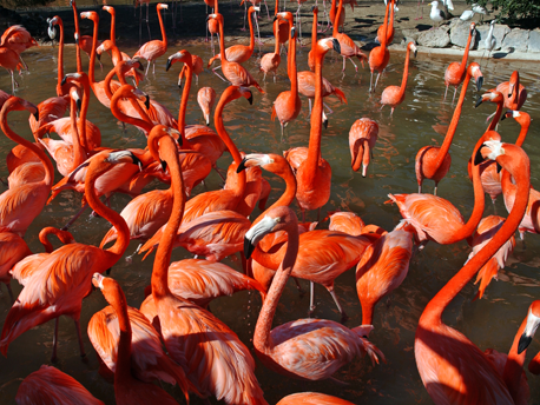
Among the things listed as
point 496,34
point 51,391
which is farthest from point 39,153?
point 496,34

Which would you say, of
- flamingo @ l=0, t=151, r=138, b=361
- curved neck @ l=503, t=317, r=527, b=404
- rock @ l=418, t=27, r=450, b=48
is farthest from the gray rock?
flamingo @ l=0, t=151, r=138, b=361

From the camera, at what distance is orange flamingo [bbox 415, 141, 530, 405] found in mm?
1882

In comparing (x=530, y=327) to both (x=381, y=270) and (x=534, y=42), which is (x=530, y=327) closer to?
(x=381, y=270)

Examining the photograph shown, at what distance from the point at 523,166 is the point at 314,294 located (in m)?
1.64

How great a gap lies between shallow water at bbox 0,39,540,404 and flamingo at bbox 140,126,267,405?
16.8 inches

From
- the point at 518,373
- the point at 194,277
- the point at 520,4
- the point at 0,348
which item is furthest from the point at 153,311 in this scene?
the point at 520,4

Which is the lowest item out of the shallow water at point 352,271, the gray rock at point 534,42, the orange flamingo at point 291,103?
the shallow water at point 352,271

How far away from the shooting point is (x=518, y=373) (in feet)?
6.42

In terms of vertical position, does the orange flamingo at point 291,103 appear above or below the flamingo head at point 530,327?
above

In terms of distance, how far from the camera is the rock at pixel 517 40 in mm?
9375

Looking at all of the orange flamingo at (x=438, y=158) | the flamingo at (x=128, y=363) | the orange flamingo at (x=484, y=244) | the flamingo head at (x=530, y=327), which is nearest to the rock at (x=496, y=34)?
the orange flamingo at (x=438, y=158)

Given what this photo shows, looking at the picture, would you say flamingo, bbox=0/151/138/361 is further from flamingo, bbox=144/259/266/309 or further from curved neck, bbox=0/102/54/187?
curved neck, bbox=0/102/54/187

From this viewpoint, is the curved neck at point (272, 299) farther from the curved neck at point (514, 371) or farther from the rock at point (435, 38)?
the rock at point (435, 38)

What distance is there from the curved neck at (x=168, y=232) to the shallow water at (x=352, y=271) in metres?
0.65
